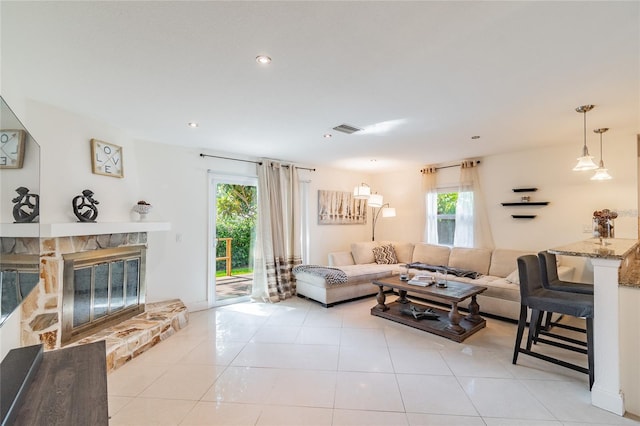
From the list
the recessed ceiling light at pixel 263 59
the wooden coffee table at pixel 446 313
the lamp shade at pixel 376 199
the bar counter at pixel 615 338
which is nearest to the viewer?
the recessed ceiling light at pixel 263 59

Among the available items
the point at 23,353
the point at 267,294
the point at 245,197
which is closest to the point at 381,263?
the point at 267,294

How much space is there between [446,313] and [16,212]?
13.9ft

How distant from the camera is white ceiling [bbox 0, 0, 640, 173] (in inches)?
56.9

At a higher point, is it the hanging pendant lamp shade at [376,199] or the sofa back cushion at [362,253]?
the hanging pendant lamp shade at [376,199]

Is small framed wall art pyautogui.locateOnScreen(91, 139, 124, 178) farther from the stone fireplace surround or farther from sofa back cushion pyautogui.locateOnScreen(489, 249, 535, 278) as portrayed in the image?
sofa back cushion pyautogui.locateOnScreen(489, 249, 535, 278)

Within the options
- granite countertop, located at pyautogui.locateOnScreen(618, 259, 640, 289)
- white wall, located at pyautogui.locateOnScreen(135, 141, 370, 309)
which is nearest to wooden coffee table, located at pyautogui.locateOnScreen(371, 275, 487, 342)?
granite countertop, located at pyautogui.locateOnScreen(618, 259, 640, 289)

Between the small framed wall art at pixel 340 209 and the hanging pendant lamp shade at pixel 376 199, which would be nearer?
the hanging pendant lamp shade at pixel 376 199

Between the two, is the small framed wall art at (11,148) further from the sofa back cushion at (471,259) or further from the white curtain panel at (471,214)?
the white curtain panel at (471,214)

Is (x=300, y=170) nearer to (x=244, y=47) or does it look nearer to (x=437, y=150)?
(x=437, y=150)

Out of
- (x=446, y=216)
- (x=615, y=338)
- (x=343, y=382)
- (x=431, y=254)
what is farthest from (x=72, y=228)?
(x=446, y=216)

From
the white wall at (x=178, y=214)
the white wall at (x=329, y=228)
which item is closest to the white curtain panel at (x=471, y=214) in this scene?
the white wall at (x=329, y=228)

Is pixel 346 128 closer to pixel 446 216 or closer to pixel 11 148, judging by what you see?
pixel 11 148

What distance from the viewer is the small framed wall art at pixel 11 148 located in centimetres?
127

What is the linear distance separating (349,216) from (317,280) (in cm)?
206
